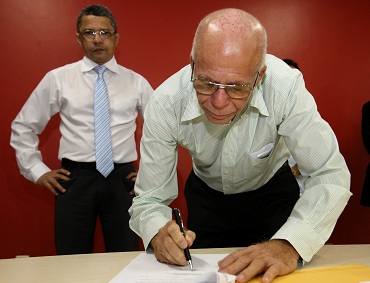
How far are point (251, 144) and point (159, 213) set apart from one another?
1.27ft

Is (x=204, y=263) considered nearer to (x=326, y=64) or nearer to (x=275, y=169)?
(x=275, y=169)

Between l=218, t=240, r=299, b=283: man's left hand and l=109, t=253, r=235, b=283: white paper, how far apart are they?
3 cm

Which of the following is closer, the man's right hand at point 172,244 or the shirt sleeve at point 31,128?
the man's right hand at point 172,244

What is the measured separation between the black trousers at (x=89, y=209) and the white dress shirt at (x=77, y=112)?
0.34 feet

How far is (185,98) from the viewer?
1.44m

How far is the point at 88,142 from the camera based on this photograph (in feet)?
8.86

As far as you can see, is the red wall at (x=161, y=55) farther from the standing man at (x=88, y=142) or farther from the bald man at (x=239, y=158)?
the bald man at (x=239, y=158)

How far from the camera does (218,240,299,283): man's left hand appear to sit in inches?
43.7

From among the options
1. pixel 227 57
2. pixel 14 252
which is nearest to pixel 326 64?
pixel 227 57

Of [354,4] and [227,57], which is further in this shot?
[354,4]

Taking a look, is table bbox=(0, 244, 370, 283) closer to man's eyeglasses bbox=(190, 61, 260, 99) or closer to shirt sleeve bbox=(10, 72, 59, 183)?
man's eyeglasses bbox=(190, 61, 260, 99)

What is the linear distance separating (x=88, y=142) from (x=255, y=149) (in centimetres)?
148

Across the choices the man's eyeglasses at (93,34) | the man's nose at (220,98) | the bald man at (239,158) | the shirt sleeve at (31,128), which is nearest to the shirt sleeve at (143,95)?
the man's eyeglasses at (93,34)

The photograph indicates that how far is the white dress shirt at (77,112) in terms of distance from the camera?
2701mm
